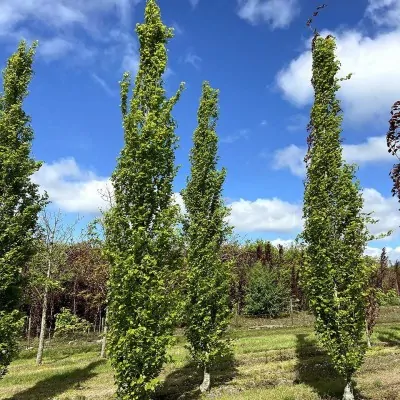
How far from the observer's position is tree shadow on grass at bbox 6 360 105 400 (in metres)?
19.3

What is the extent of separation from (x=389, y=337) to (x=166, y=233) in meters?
25.9

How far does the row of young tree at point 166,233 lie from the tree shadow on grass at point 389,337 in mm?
16003

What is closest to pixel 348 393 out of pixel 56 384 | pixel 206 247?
pixel 206 247

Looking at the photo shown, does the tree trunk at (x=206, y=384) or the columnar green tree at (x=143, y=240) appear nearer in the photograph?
the columnar green tree at (x=143, y=240)

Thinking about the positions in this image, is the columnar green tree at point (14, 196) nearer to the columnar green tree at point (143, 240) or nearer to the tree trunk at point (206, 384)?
the columnar green tree at point (143, 240)

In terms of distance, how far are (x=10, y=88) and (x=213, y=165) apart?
34.6ft

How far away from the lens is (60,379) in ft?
74.2

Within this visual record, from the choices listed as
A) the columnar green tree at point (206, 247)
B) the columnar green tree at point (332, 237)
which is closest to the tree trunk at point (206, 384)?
the columnar green tree at point (206, 247)

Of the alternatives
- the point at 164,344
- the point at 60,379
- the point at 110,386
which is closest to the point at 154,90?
the point at 164,344

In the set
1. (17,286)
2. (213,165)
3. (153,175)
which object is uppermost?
(213,165)

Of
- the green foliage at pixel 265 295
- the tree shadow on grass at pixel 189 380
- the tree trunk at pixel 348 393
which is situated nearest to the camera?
the tree trunk at pixel 348 393

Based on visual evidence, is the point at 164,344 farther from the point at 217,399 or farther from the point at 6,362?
the point at 6,362

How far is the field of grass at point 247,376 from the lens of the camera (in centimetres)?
1688

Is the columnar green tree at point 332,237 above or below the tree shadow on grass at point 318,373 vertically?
above
